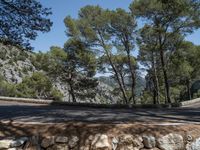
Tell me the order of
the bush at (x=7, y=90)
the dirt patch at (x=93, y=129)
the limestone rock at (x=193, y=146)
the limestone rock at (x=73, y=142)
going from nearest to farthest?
the limestone rock at (x=73, y=142), the limestone rock at (x=193, y=146), the dirt patch at (x=93, y=129), the bush at (x=7, y=90)

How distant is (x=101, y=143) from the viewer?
28.6 feet

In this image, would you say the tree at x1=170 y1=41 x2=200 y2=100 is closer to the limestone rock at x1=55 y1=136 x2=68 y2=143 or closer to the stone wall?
the stone wall

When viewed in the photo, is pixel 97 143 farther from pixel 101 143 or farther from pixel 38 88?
pixel 38 88

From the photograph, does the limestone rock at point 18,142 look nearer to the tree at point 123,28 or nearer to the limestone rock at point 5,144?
the limestone rock at point 5,144

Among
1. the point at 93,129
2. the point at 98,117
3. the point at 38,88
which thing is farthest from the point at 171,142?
the point at 38,88

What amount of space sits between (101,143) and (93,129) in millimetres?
641

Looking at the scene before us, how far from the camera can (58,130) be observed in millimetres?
9289

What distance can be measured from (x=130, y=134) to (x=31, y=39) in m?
7.05

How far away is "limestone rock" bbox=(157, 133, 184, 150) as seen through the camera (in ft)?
29.2

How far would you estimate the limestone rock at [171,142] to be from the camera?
29.2 ft

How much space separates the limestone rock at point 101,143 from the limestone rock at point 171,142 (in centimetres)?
131

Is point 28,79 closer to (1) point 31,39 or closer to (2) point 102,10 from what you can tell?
(2) point 102,10

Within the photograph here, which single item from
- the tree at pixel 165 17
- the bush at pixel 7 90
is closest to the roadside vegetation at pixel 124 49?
the tree at pixel 165 17

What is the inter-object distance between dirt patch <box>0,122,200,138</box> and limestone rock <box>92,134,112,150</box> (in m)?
0.18
